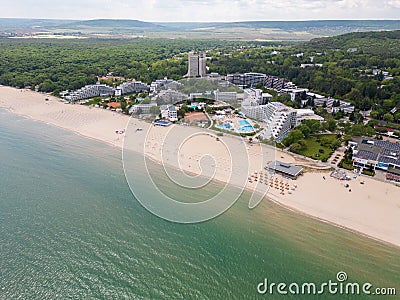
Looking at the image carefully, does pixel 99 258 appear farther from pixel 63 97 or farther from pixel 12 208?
pixel 63 97

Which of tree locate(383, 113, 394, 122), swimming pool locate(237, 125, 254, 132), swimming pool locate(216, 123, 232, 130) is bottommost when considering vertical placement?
swimming pool locate(237, 125, 254, 132)

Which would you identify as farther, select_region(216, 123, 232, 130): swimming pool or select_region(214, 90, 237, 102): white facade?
select_region(214, 90, 237, 102): white facade

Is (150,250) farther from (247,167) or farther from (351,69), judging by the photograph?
(351,69)

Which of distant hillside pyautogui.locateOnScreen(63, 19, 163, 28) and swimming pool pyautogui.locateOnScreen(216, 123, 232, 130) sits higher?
distant hillside pyautogui.locateOnScreen(63, 19, 163, 28)

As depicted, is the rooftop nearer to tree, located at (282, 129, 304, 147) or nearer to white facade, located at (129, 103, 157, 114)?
tree, located at (282, 129, 304, 147)

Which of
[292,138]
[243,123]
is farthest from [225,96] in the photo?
[292,138]

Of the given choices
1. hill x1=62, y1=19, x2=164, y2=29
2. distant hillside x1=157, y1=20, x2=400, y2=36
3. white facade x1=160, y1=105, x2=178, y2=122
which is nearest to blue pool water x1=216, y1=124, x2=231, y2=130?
white facade x1=160, y1=105, x2=178, y2=122

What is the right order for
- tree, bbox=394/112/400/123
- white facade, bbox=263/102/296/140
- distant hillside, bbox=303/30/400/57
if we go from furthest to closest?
distant hillside, bbox=303/30/400/57, tree, bbox=394/112/400/123, white facade, bbox=263/102/296/140
